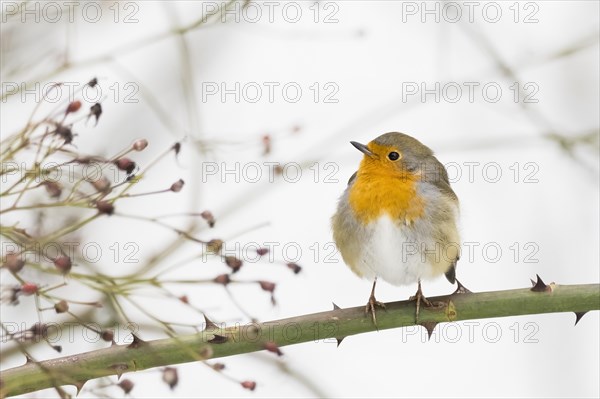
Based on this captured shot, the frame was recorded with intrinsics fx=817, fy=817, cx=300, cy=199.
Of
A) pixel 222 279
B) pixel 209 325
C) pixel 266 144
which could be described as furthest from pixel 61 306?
pixel 266 144

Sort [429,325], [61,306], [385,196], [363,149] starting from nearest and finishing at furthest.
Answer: [61,306]
[429,325]
[385,196]
[363,149]

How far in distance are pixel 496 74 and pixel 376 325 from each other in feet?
5.90

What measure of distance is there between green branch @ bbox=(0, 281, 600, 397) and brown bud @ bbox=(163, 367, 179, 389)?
0.27ft

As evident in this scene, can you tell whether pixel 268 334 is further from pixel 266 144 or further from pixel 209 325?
pixel 266 144

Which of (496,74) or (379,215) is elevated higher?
(496,74)

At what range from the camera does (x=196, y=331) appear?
2.42m

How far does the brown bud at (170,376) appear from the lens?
2.03 m

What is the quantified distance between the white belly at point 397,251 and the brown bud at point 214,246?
188 centimetres

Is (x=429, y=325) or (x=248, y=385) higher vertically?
(x=429, y=325)

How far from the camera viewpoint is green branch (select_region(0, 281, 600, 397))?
2094 mm

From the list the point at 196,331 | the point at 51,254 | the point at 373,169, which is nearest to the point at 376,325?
the point at 196,331

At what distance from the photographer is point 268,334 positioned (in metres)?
2.36

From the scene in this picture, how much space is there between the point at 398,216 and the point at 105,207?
219cm

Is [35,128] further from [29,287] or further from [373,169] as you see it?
[373,169]
